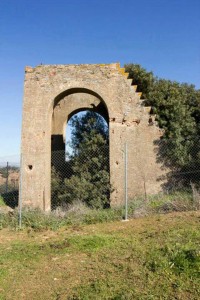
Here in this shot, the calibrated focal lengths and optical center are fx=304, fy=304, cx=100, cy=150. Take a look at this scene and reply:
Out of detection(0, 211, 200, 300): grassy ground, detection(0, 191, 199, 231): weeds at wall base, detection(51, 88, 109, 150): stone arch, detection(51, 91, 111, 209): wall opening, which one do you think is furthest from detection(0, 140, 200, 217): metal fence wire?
detection(51, 88, 109, 150): stone arch

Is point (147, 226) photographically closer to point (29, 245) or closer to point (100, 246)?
point (100, 246)

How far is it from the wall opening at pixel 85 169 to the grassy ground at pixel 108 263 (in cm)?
418

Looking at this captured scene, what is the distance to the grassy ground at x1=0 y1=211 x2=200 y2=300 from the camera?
4.45m

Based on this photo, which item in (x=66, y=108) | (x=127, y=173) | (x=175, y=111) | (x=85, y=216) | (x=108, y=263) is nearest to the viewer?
(x=108, y=263)

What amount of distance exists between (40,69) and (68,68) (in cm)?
117

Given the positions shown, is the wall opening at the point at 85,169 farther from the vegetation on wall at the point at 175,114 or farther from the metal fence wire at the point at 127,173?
A: the vegetation on wall at the point at 175,114

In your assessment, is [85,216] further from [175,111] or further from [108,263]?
[175,111]

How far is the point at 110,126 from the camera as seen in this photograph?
482 inches

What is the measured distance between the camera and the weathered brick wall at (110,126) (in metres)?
12.0

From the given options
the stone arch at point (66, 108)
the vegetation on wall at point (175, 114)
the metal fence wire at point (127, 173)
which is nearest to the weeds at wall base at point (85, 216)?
the metal fence wire at point (127, 173)

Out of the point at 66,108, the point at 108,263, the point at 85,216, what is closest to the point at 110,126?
the point at 85,216

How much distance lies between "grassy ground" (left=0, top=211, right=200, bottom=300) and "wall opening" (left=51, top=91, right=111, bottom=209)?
4.18 metres

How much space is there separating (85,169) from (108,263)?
24.1 feet

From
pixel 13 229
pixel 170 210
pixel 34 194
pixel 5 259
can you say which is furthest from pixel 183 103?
→ pixel 5 259
